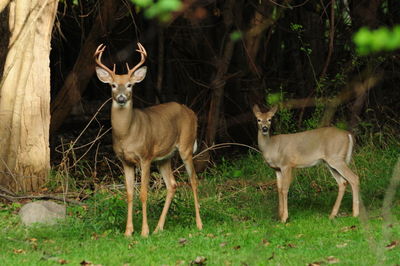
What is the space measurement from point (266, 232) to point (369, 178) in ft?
11.7

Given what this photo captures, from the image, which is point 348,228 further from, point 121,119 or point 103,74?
point 103,74

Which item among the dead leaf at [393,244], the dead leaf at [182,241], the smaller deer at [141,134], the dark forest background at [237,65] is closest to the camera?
the dead leaf at [393,244]

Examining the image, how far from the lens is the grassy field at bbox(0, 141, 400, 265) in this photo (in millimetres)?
6543

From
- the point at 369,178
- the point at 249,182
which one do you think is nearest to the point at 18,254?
the point at 249,182

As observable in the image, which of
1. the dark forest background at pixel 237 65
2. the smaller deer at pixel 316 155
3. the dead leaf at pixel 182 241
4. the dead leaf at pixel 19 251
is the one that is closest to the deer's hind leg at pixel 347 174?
the smaller deer at pixel 316 155

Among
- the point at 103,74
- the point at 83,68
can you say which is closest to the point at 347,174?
the point at 103,74

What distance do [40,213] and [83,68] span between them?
4.11 metres

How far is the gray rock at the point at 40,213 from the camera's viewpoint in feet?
27.7

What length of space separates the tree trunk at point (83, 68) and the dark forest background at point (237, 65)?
0.05ft

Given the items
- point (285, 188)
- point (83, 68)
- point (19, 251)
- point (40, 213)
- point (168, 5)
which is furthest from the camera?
point (83, 68)

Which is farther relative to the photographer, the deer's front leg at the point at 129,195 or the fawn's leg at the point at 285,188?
the fawn's leg at the point at 285,188

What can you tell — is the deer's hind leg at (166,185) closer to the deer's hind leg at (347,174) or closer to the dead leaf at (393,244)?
the deer's hind leg at (347,174)

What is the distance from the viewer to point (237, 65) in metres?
15.0

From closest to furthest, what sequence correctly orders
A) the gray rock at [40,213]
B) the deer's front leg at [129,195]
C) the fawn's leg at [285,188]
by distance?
the deer's front leg at [129,195] → the gray rock at [40,213] → the fawn's leg at [285,188]
